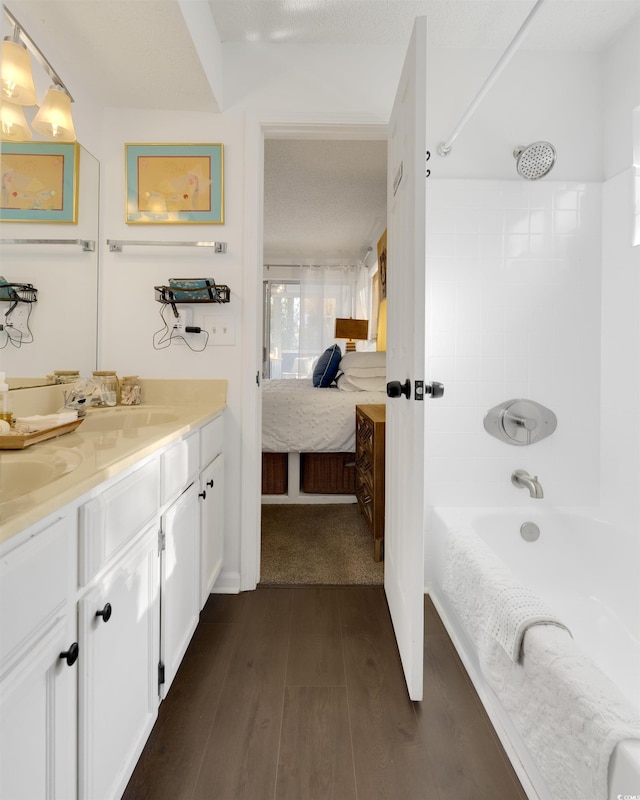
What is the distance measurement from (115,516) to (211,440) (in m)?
0.92

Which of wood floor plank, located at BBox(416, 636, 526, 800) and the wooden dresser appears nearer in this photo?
wood floor plank, located at BBox(416, 636, 526, 800)

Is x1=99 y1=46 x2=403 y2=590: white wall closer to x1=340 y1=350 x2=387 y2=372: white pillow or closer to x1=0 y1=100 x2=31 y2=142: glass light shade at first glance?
x1=0 y1=100 x2=31 y2=142: glass light shade

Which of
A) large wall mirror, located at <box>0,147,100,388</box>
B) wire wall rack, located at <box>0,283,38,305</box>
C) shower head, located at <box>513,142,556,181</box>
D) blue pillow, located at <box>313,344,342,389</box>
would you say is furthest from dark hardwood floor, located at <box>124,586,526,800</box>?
blue pillow, located at <box>313,344,342,389</box>

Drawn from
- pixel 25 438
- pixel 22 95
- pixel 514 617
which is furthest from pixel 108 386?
pixel 514 617

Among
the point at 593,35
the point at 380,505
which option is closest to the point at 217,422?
the point at 380,505

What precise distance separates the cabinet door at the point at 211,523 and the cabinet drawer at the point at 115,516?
54 centimetres

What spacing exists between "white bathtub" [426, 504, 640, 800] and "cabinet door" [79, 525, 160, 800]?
3.54 feet

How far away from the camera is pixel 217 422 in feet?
6.52

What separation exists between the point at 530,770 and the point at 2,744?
1.27m

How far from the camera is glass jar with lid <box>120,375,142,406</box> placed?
6.82 ft

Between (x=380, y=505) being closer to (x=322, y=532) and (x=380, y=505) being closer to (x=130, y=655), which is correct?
(x=322, y=532)

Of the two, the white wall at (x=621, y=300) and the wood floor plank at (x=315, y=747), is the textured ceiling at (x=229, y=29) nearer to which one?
the white wall at (x=621, y=300)

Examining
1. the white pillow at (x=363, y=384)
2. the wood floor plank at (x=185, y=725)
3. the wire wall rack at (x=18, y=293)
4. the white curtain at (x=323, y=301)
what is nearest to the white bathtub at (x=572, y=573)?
the wood floor plank at (x=185, y=725)

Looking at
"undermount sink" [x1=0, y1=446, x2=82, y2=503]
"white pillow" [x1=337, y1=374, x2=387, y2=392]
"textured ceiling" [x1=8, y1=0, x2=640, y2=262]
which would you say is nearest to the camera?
"undermount sink" [x1=0, y1=446, x2=82, y2=503]
